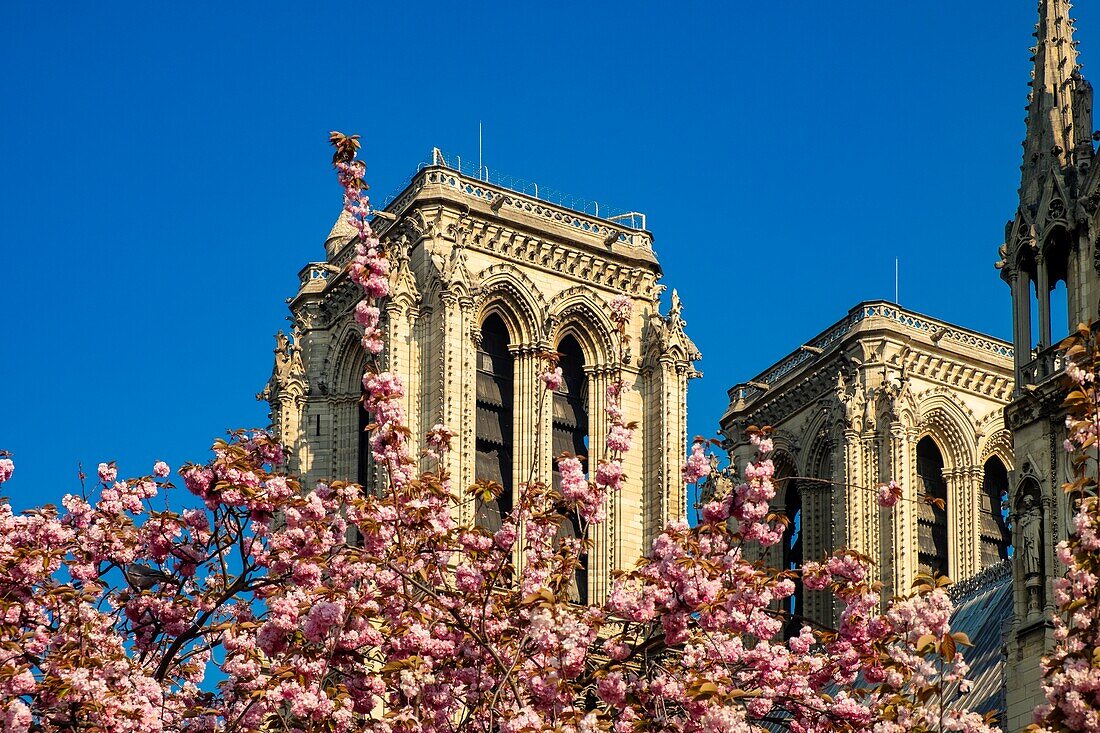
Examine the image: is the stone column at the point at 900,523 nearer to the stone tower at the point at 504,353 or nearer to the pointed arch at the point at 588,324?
the stone tower at the point at 504,353

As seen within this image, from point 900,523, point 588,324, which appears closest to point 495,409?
point 588,324

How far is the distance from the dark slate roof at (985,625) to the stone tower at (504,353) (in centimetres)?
815

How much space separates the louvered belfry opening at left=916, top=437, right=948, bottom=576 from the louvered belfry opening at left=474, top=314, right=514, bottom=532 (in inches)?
550

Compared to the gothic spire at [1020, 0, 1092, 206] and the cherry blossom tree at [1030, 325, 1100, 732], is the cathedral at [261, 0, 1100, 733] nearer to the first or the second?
the gothic spire at [1020, 0, 1092, 206]

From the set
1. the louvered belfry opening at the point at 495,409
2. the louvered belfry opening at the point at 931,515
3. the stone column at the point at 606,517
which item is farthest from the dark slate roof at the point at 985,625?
the louvered belfry opening at the point at 495,409

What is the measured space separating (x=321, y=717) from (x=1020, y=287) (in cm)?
2270

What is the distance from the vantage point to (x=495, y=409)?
2383 inches

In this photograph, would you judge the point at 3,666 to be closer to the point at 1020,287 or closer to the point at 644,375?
the point at 1020,287

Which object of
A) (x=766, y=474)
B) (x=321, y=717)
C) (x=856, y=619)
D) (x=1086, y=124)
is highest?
(x=1086, y=124)

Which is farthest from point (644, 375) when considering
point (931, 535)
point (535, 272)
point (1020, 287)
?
point (1020, 287)

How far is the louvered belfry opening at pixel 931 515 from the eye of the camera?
6731cm

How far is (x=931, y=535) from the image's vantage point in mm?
68000

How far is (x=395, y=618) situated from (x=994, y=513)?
1781 inches

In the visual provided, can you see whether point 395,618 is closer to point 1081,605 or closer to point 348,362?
point 1081,605
